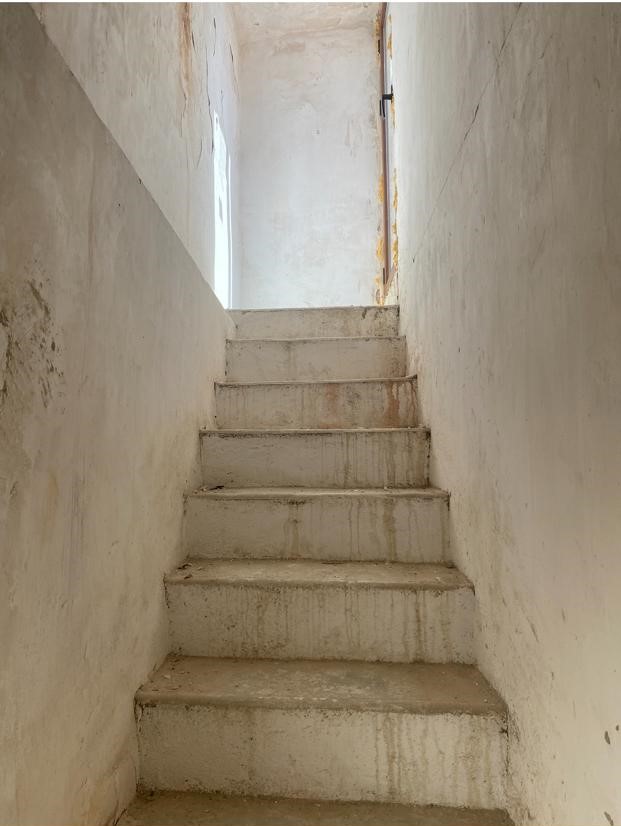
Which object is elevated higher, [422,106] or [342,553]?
[422,106]

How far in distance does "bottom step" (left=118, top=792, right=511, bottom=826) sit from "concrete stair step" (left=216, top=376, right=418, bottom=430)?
127 cm

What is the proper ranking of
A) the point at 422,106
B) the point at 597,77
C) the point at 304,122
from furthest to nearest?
1. the point at 304,122
2. the point at 422,106
3. the point at 597,77

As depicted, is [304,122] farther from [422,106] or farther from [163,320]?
[163,320]

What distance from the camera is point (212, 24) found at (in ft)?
8.66

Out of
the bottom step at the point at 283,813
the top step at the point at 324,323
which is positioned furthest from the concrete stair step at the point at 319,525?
the top step at the point at 324,323

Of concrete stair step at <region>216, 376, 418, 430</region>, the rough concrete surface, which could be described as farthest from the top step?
the rough concrete surface

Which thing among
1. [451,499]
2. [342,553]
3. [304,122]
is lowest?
[342,553]

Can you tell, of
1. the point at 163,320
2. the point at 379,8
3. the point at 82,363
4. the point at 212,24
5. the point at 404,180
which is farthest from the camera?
the point at 379,8

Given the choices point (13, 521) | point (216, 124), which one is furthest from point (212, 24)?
point (13, 521)

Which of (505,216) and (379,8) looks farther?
(379,8)

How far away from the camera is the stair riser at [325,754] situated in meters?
1.01

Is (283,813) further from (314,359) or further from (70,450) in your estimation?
(314,359)

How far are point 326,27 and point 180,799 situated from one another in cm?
507

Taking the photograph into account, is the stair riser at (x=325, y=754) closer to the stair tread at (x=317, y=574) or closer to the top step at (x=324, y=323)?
the stair tread at (x=317, y=574)
